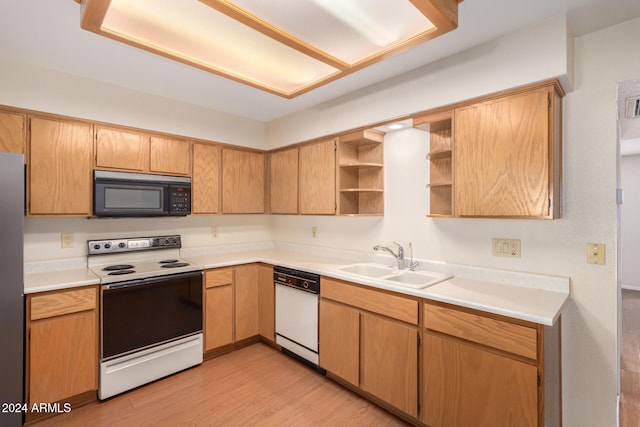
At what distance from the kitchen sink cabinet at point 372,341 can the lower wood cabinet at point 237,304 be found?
0.81m

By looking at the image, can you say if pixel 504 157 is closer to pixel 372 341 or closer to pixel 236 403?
pixel 372 341

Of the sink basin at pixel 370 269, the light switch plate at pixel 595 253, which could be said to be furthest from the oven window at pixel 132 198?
the light switch plate at pixel 595 253

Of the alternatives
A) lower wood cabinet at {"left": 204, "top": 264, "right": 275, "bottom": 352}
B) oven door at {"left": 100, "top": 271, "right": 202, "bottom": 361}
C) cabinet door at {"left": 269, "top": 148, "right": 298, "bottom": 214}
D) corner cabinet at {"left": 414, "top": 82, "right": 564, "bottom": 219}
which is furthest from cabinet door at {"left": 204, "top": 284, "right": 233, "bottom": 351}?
corner cabinet at {"left": 414, "top": 82, "right": 564, "bottom": 219}

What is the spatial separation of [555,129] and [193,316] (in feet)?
9.95

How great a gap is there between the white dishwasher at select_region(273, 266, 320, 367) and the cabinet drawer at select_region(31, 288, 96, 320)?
1480mm

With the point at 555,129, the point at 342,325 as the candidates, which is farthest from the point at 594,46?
the point at 342,325

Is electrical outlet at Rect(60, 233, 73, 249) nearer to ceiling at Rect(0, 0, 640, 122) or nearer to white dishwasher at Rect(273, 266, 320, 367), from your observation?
ceiling at Rect(0, 0, 640, 122)

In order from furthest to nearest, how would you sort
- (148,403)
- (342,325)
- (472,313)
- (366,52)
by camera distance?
1. (342,325)
2. (148,403)
3. (366,52)
4. (472,313)

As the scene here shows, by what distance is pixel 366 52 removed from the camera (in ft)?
6.67

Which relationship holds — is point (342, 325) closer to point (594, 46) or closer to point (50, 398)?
point (50, 398)

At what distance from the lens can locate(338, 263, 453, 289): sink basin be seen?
2.24m

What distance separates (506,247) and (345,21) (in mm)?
1785

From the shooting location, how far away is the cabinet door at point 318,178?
3014 mm

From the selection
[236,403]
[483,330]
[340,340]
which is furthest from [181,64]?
[483,330]
